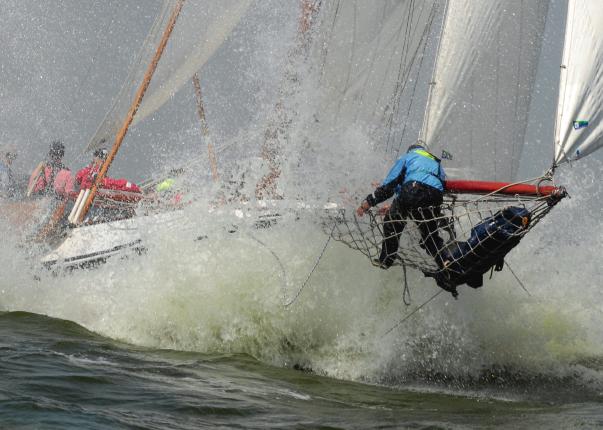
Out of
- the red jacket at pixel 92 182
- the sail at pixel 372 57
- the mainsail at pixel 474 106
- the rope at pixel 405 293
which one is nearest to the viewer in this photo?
the rope at pixel 405 293

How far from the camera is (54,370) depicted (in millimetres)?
6777

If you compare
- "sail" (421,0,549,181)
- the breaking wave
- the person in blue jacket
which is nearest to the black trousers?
the person in blue jacket

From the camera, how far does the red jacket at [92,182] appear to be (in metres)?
12.2

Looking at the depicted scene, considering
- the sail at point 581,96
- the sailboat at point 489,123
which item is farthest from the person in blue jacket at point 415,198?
the sail at point 581,96

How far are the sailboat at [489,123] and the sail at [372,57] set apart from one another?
1.40 feet

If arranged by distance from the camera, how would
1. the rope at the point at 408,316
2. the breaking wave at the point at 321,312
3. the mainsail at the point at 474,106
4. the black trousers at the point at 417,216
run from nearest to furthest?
the black trousers at the point at 417,216
the breaking wave at the point at 321,312
the rope at the point at 408,316
the mainsail at the point at 474,106

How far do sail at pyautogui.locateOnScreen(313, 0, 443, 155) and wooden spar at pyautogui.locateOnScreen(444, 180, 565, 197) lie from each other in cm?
332

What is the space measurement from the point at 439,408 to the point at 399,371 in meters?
1.56

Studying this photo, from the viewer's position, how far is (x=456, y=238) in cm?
805

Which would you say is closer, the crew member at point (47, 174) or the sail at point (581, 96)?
the sail at point (581, 96)

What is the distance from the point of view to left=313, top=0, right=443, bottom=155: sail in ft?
38.2

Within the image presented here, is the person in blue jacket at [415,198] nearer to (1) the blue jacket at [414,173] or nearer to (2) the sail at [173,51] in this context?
(1) the blue jacket at [414,173]

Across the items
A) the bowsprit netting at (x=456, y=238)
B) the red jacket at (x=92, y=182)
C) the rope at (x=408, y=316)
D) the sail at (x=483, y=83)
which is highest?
the sail at (x=483, y=83)

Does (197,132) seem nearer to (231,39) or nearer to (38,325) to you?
(231,39)
